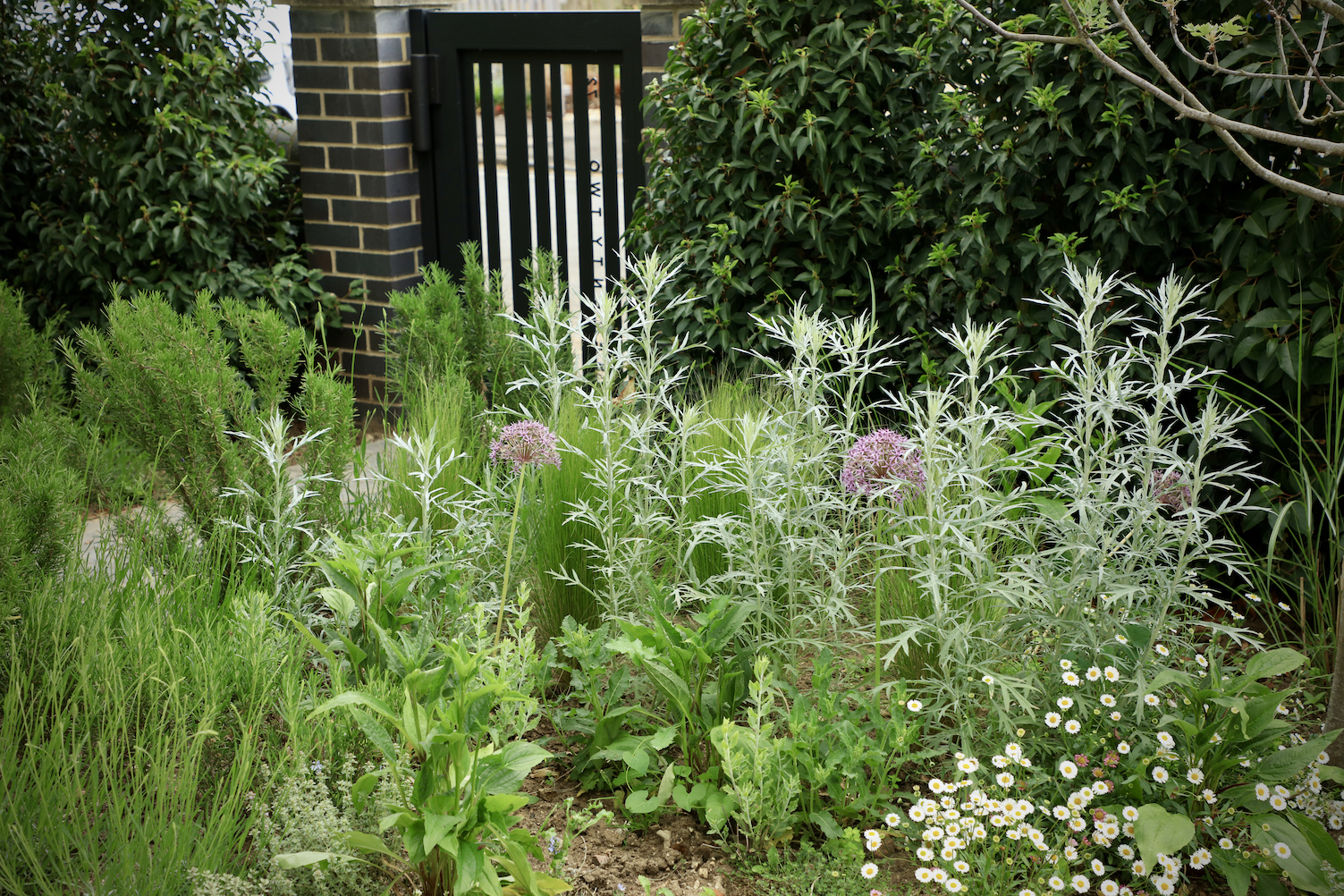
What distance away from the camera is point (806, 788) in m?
2.39

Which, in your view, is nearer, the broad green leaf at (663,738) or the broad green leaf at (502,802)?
the broad green leaf at (502,802)

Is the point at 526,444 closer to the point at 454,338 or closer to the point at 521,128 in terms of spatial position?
the point at 454,338

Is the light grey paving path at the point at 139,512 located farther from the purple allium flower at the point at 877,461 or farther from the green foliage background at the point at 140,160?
the purple allium flower at the point at 877,461

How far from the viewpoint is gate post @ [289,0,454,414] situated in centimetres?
567

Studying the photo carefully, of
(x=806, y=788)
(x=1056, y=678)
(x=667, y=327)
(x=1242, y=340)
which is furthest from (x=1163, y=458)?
(x=667, y=327)

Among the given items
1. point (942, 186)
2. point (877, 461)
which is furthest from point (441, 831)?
point (942, 186)

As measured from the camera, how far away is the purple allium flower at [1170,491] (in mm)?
2420

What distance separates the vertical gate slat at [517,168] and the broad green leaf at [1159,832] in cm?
428

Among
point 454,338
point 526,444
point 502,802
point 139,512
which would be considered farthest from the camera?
point 454,338

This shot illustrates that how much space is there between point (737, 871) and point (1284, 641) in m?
1.93

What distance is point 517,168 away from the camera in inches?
232

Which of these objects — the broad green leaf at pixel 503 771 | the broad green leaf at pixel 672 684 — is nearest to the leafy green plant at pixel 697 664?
the broad green leaf at pixel 672 684

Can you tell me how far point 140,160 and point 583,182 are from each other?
2347 mm

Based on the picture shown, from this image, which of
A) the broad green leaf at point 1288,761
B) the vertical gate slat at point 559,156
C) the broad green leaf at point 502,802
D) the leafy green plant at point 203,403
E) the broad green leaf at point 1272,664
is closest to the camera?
the broad green leaf at point 502,802
